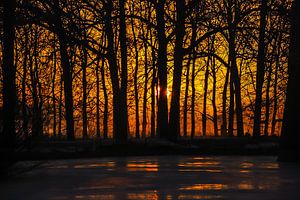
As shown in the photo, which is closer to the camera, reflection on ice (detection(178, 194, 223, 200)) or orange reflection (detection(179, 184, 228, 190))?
reflection on ice (detection(178, 194, 223, 200))

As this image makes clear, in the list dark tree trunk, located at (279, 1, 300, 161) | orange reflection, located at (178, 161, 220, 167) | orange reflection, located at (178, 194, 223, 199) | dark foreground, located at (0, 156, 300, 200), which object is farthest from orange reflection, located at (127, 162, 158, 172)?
orange reflection, located at (178, 194, 223, 199)

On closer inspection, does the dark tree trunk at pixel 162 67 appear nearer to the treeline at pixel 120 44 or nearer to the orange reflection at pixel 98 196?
the treeline at pixel 120 44

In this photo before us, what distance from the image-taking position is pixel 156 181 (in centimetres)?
1303

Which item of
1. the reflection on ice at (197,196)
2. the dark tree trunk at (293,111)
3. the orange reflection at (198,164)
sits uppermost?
the dark tree trunk at (293,111)

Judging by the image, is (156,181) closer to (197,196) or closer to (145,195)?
(145,195)

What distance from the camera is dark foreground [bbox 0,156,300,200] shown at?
1080 centimetres

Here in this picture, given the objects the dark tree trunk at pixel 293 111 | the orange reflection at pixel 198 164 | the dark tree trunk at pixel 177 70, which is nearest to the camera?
Answer: the orange reflection at pixel 198 164

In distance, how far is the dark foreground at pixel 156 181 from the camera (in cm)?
1080

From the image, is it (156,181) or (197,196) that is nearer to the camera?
(197,196)

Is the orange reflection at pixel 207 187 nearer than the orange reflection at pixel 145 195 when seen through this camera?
No

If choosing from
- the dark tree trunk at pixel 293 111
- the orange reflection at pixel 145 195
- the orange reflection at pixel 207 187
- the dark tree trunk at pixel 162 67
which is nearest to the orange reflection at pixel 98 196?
the orange reflection at pixel 145 195

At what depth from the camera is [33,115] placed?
13.2 meters

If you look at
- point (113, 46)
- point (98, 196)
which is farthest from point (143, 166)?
point (113, 46)

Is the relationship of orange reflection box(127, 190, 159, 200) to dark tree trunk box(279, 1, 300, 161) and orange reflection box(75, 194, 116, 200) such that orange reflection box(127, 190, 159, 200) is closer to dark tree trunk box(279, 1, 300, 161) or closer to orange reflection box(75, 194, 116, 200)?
orange reflection box(75, 194, 116, 200)
